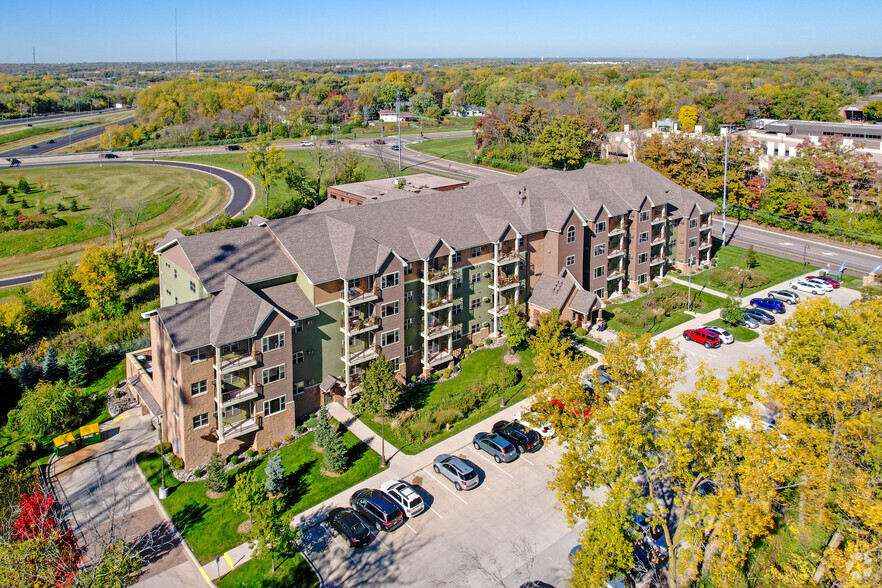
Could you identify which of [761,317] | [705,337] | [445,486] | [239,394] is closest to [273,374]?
[239,394]

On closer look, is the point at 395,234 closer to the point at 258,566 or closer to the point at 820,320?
the point at 258,566

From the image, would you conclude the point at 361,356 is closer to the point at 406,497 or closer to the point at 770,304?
the point at 406,497

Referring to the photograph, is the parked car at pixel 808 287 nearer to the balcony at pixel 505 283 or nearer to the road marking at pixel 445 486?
the balcony at pixel 505 283

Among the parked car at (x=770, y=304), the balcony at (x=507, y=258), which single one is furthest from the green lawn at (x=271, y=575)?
the parked car at (x=770, y=304)

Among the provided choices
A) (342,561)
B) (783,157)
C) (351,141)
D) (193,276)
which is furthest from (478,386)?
(351,141)

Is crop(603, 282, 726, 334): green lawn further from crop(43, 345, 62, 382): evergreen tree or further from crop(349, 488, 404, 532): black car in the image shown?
crop(43, 345, 62, 382): evergreen tree

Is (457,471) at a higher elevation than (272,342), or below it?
below
